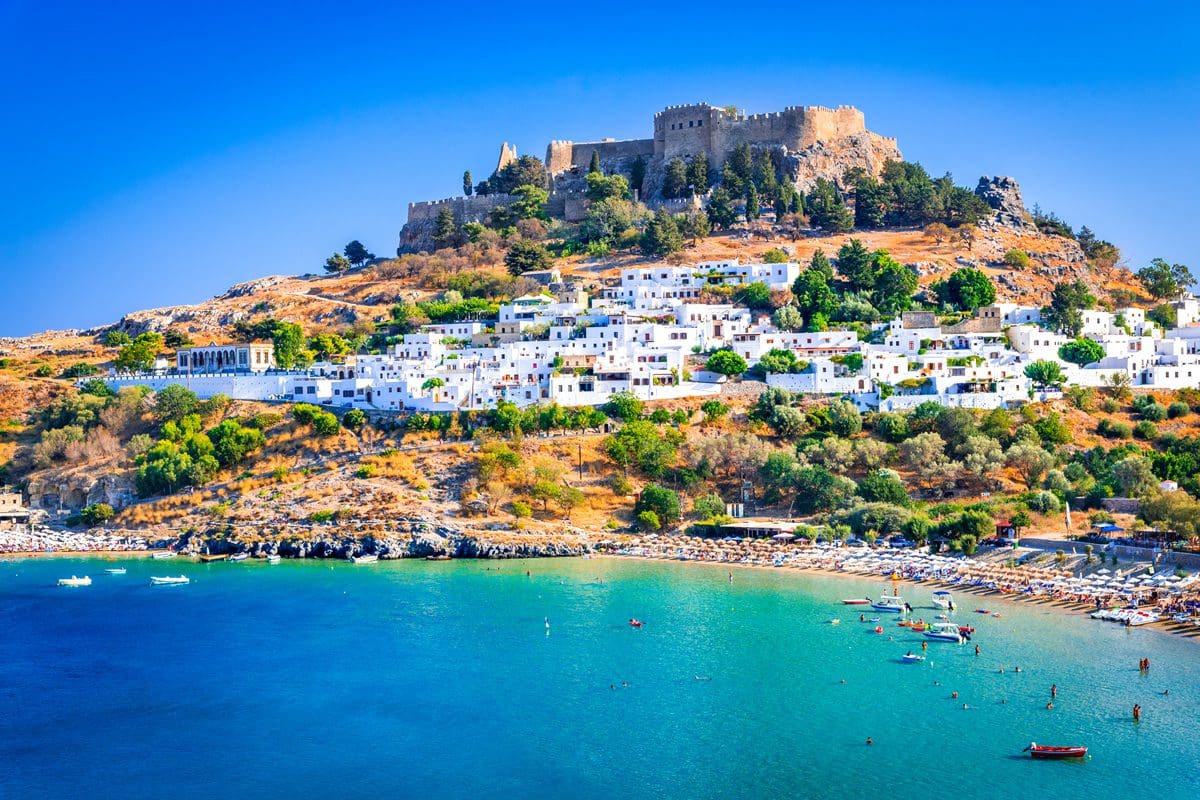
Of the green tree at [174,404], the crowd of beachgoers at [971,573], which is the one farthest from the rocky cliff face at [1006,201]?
the green tree at [174,404]

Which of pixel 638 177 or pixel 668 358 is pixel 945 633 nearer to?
pixel 668 358

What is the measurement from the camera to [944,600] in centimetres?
3409

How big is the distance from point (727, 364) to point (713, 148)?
24757 mm

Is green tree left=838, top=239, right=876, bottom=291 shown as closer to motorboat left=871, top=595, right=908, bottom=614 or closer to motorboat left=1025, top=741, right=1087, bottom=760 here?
motorboat left=871, top=595, right=908, bottom=614

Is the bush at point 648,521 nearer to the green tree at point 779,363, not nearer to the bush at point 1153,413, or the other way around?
the green tree at point 779,363

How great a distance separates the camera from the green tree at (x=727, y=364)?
52.4 m

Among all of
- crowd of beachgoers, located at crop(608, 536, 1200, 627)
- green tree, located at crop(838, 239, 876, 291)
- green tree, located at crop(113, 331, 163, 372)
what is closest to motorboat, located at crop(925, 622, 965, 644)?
crowd of beachgoers, located at crop(608, 536, 1200, 627)

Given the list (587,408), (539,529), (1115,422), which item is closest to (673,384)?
(587,408)

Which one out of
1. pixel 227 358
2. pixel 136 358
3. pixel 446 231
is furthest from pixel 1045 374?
pixel 136 358

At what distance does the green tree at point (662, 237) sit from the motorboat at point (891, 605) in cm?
3521

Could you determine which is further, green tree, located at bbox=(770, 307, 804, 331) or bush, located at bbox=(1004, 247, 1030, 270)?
bush, located at bbox=(1004, 247, 1030, 270)

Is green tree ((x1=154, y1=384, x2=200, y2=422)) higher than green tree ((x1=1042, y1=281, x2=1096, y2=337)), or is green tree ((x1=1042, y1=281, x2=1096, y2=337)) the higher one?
green tree ((x1=1042, y1=281, x2=1096, y2=337))

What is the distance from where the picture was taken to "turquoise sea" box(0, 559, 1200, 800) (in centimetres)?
2305

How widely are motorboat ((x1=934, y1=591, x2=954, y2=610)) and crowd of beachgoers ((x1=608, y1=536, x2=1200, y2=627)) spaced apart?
4.54ft
